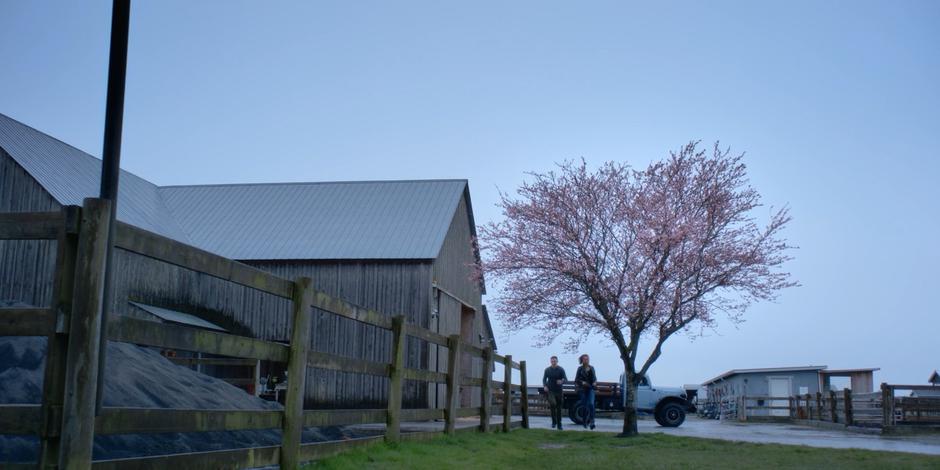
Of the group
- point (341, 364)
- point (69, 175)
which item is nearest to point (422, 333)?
point (341, 364)

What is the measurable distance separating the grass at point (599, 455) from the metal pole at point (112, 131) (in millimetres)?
2947

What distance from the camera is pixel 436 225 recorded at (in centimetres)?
2712

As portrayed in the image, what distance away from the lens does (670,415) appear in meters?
29.2

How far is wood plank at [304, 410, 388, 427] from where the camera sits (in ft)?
24.5

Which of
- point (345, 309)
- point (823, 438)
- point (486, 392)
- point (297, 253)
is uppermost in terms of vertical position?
point (297, 253)

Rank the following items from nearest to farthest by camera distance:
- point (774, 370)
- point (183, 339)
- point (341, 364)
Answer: point (183, 339) < point (341, 364) < point (774, 370)

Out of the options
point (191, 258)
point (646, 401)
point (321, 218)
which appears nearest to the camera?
point (191, 258)

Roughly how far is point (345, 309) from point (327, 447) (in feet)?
3.92

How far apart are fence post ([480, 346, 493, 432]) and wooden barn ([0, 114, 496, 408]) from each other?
9.37 metres

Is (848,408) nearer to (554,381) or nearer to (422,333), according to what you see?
(554,381)

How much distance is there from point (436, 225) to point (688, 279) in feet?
29.9

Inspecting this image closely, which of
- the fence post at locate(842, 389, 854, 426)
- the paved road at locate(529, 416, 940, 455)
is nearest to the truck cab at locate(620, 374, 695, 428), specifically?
the paved road at locate(529, 416, 940, 455)

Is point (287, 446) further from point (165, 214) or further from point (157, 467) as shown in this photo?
point (165, 214)

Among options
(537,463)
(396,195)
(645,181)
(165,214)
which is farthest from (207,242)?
(537,463)
